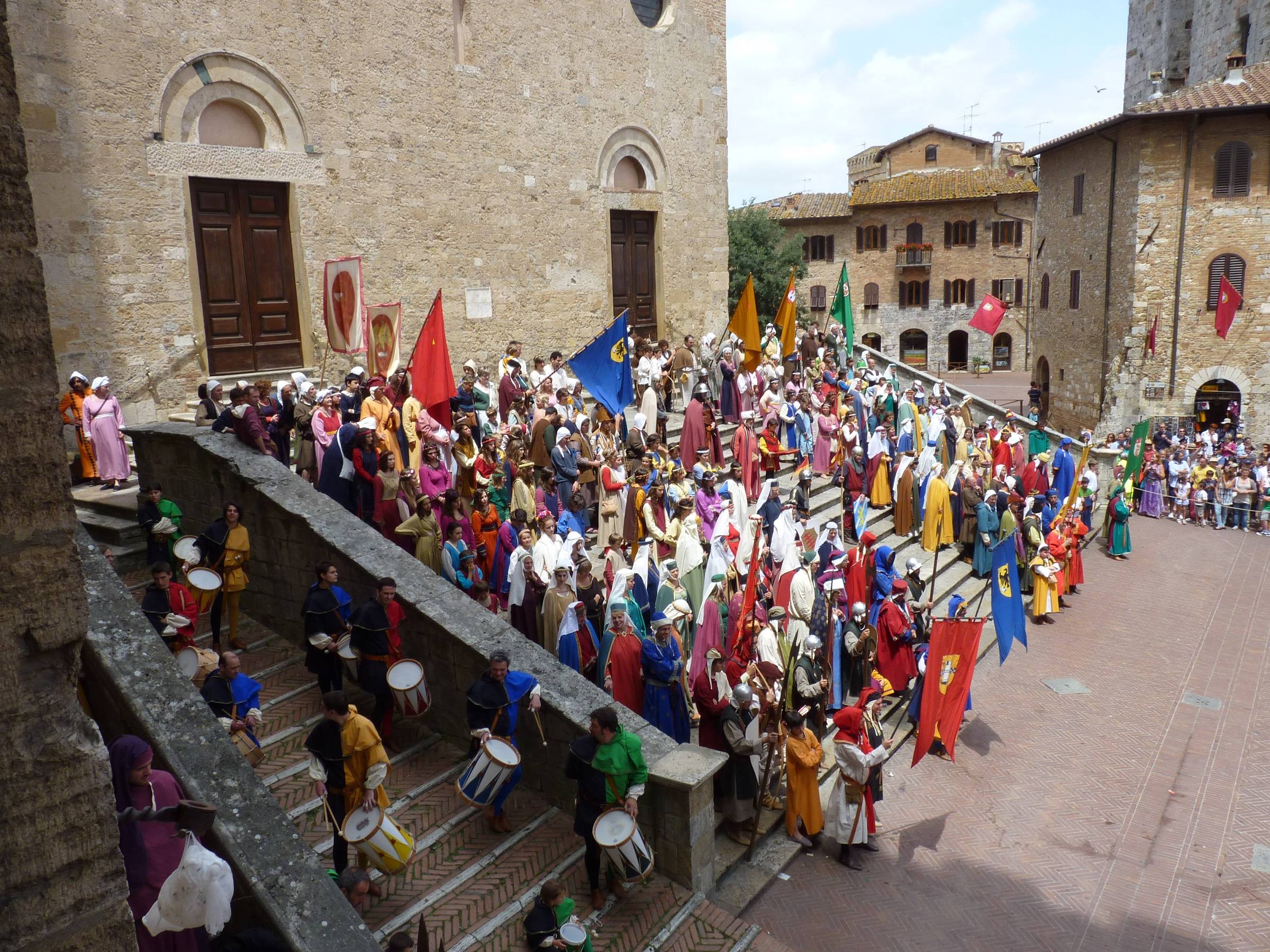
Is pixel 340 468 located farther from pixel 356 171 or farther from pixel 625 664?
pixel 356 171

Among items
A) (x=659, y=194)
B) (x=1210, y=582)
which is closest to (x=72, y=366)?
(x=659, y=194)

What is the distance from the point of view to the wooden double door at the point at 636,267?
19.6m

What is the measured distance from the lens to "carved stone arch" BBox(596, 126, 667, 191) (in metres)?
18.8

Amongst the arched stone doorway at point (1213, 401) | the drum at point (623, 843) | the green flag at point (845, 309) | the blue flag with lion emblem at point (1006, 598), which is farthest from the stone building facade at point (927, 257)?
the drum at point (623, 843)

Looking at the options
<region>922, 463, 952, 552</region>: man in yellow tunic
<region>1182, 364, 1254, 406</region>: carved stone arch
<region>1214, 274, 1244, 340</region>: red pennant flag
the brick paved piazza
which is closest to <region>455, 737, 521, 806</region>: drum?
the brick paved piazza

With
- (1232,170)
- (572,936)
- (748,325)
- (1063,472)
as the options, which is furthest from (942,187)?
(572,936)

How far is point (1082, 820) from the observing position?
8.80 metres

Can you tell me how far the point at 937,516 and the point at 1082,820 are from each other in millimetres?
6654

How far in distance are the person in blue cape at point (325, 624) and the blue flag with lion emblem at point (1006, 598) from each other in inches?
275

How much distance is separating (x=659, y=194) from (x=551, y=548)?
12890mm

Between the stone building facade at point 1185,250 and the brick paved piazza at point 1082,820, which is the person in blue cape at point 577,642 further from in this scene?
the stone building facade at point 1185,250

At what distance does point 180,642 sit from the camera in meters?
7.24

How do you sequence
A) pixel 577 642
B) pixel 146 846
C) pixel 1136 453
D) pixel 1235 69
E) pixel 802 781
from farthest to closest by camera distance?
pixel 1235 69 → pixel 1136 453 → pixel 577 642 → pixel 802 781 → pixel 146 846

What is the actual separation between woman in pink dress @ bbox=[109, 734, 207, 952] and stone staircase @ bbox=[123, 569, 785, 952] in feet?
4.43
